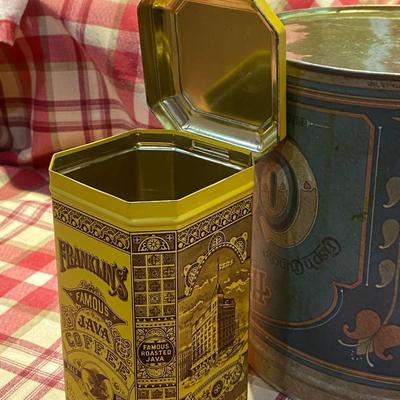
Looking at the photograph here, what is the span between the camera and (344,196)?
694 millimetres

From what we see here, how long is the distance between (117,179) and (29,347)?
29 centimetres

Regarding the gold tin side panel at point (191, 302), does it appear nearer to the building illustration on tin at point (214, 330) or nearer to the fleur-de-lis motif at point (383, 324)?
the building illustration on tin at point (214, 330)

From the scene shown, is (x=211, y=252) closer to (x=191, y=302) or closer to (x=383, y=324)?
(x=191, y=302)

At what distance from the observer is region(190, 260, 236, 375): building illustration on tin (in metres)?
0.67

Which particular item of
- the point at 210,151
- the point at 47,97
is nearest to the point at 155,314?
the point at 210,151

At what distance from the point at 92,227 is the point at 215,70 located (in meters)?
0.24

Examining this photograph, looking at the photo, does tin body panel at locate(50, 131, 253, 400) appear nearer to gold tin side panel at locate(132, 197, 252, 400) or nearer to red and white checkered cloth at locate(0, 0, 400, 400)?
gold tin side panel at locate(132, 197, 252, 400)

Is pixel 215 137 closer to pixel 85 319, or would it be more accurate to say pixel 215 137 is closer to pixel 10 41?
pixel 85 319

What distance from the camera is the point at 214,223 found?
64 cm

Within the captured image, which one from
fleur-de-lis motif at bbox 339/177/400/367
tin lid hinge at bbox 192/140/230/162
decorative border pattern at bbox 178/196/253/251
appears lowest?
fleur-de-lis motif at bbox 339/177/400/367

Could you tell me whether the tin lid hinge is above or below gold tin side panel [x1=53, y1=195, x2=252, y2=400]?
above

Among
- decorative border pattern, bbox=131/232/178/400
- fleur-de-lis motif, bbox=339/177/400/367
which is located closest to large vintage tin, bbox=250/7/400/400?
fleur-de-lis motif, bbox=339/177/400/367

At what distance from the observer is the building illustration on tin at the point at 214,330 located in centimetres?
67

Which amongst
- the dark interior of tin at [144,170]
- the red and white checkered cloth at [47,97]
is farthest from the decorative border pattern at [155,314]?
the red and white checkered cloth at [47,97]
